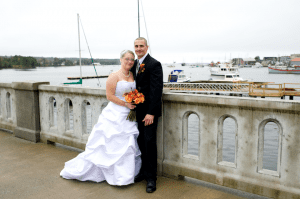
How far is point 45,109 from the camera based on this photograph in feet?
21.2

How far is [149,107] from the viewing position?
4.05 metres

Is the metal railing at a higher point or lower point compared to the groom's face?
lower

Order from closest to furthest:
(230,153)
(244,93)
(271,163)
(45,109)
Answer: (45,109) → (271,163) → (230,153) → (244,93)

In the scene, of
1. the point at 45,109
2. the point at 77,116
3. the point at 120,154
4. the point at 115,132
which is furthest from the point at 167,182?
the point at 45,109

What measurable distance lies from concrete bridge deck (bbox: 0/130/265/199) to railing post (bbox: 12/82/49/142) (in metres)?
1.34

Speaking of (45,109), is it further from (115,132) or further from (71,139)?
(115,132)

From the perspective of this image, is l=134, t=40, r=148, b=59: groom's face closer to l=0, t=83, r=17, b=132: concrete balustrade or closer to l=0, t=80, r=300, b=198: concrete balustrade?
l=0, t=80, r=300, b=198: concrete balustrade

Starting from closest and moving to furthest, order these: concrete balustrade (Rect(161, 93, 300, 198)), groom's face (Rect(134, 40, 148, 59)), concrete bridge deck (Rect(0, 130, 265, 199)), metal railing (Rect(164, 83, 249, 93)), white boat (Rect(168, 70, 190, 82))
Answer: concrete balustrade (Rect(161, 93, 300, 198)) → concrete bridge deck (Rect(0, 130, 265, 199)) → groom's face (Rect(134, 40, 148, 59)) → metal railing (Rect(164, 83, 249, 93)) → white boat (Rect(168, 70, 190, 82))

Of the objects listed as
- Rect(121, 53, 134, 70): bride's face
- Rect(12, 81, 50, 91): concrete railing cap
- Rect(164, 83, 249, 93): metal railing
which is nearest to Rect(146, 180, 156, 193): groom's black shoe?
Rect(121, 53, 134, 70): bride's face

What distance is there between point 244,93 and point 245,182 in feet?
166

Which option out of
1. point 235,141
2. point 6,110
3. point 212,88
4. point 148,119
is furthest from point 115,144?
point 212,88

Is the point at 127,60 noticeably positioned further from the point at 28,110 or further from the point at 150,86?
the point at 28,110

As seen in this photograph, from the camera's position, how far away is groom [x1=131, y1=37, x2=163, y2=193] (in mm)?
4027

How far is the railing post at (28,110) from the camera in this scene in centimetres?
651
